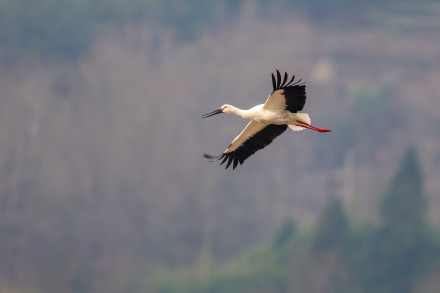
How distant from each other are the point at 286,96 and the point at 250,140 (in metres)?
3.00

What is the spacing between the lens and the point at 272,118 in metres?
23.8

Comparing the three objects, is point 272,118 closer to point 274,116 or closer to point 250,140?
point 274,116

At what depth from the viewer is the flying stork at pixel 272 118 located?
23000 mm

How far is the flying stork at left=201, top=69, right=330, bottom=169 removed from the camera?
2300cm

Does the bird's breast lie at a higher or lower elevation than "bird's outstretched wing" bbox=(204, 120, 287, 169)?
higher

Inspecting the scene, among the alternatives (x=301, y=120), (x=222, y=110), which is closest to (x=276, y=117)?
(x=301, y=120)

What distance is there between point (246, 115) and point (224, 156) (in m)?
2.16

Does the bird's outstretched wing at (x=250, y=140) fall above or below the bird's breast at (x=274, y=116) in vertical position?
below

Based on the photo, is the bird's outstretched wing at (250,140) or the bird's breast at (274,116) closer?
the bird's breast at (274,116)

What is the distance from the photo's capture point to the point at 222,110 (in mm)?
25438

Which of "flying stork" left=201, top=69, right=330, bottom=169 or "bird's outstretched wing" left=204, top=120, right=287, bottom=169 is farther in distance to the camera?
"bird's outstretched wing" left=204, top=120, right=287, bottom=169

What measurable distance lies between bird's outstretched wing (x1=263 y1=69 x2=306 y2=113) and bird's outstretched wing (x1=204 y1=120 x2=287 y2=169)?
1.73 m

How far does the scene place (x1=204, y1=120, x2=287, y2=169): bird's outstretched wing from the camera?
2545cm

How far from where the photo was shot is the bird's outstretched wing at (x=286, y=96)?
2278 centimetres
